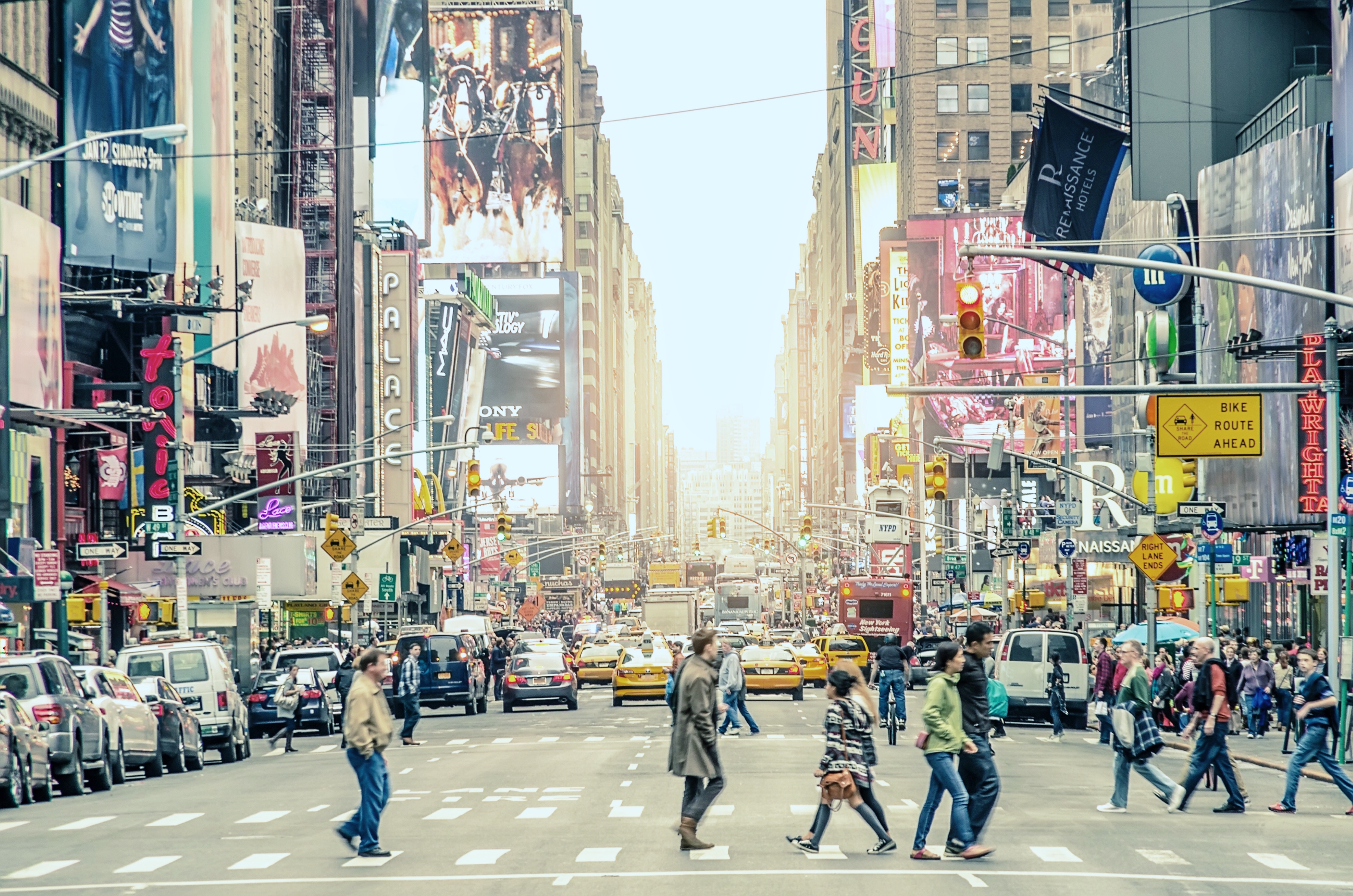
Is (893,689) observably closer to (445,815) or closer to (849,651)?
(445,815)

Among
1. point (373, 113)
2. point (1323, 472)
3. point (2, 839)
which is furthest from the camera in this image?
point (373, 113)

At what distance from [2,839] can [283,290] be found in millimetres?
64427

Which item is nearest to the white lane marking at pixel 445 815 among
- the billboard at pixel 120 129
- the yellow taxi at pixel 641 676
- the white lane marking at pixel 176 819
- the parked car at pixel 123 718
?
the white lane marking at pixel 176 819

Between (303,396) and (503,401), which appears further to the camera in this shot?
(503,401)

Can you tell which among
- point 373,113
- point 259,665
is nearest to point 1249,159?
point 259,665

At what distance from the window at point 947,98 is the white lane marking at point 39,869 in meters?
134

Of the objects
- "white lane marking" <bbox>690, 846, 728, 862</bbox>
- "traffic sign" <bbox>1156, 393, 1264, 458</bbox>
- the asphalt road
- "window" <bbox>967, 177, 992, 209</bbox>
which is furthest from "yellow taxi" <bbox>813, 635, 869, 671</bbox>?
"window" <bbox>967, 177, 992, 209</bbox>

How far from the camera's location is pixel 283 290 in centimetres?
8081

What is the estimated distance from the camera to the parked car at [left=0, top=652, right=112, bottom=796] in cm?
2350

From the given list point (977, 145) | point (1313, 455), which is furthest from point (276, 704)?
point (977, 145)

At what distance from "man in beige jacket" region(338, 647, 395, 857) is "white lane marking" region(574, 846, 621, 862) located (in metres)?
1.64

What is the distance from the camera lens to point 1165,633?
41.6 m

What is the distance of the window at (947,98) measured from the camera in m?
144

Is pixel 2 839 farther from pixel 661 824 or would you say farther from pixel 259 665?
pixel 259 665
